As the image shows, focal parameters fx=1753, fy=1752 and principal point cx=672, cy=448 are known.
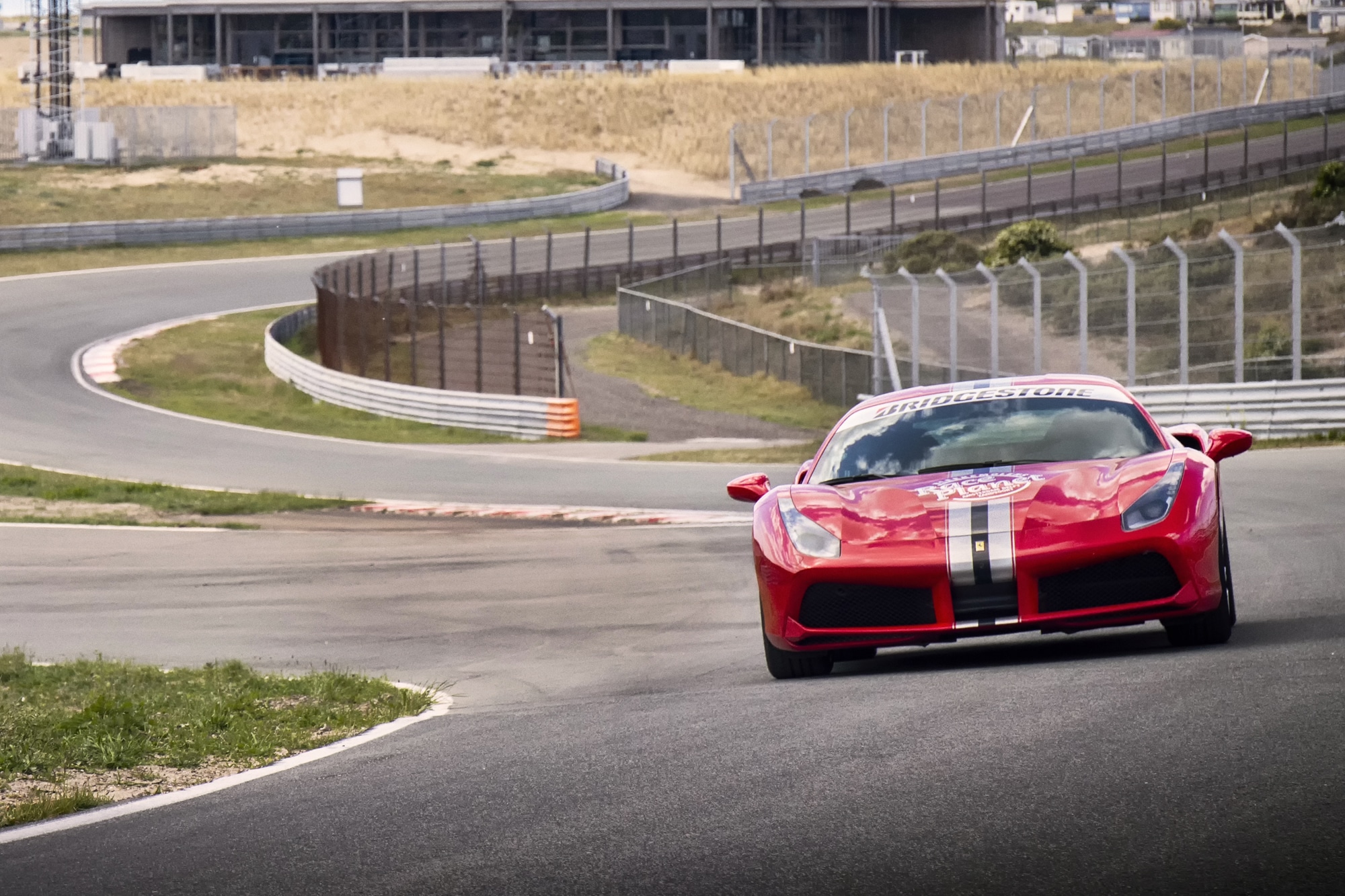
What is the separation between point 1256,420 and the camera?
21.3 metres

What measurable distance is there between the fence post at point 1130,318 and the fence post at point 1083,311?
480 mm

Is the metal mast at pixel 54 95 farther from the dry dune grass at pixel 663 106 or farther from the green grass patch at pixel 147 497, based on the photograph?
the green grass patch at pixel 147 497

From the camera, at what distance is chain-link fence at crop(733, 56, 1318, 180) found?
71.0 metres

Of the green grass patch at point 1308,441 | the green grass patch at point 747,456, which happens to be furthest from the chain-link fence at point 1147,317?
the green grass patch at point 747,456

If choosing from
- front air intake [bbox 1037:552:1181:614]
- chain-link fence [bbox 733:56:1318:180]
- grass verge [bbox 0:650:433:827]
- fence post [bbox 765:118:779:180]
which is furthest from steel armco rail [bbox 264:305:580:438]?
chain-link fence [bbox 733:56:1318:180]

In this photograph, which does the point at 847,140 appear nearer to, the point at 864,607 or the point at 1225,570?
the point at 1225,570

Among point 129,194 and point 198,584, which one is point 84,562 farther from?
point 129,194

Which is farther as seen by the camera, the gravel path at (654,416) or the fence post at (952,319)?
the gravel path at (654,416)

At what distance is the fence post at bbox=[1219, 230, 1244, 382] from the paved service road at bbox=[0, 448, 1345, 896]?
37.0 ft

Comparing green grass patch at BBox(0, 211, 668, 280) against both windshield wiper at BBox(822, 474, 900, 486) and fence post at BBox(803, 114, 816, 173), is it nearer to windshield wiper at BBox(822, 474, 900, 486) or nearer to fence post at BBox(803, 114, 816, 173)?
fence post at BBox(803, 114, 816, 173)

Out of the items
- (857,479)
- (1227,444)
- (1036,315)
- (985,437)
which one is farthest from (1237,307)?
(857,479)

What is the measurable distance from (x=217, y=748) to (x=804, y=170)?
208 ft

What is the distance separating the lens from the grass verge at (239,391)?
98.8 feet

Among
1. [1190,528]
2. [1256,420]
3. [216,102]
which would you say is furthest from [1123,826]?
[216,102]
